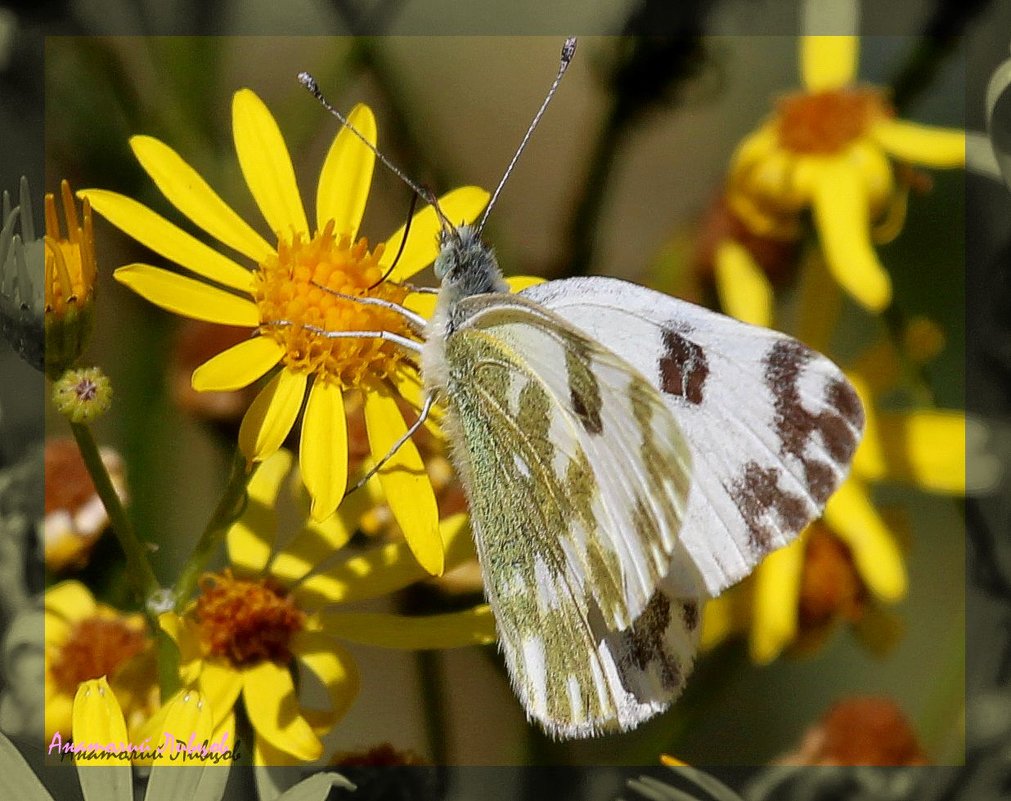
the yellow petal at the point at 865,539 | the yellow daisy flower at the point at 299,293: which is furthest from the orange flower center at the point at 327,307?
the yellow petal at the point at 865,539

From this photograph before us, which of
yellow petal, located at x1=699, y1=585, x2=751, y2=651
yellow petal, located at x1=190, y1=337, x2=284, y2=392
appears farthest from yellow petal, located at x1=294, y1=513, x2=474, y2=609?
yellow petal, located at x1=699, y1=585, x2=751, y2=651

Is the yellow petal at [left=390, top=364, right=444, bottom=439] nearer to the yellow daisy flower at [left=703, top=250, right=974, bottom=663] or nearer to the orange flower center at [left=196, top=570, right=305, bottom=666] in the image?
the orange flower center at [left=196, top=570, right=305, bottom=666]

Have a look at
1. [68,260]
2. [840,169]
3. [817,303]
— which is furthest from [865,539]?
[68,260]

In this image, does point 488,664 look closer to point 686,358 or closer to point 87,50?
point 686,358

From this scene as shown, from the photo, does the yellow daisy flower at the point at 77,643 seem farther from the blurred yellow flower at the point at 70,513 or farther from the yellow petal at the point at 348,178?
the yellow petal at the point at 348,178

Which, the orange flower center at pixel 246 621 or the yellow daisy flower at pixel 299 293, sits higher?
the yellow daisy flower at pixel 299 293

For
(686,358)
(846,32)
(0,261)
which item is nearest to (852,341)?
(846,32)

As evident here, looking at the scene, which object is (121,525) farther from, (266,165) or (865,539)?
(865,539)
